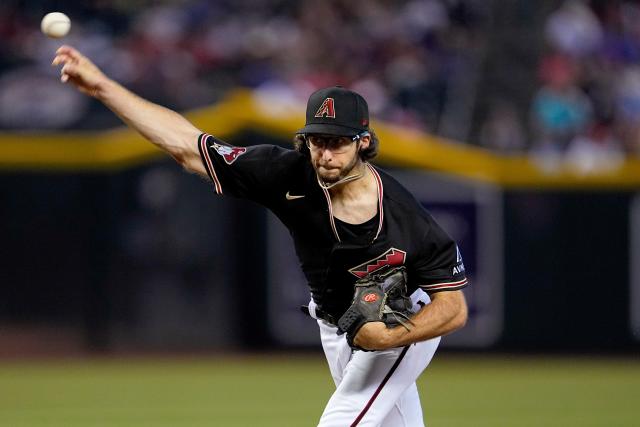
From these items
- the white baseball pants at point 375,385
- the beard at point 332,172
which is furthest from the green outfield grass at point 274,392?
the beard at point 332,172

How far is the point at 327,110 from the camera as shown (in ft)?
17.0

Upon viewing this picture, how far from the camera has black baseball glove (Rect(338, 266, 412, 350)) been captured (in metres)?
5.15

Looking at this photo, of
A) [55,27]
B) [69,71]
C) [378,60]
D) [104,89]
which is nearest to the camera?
[55,27]

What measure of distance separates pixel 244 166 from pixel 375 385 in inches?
45.2

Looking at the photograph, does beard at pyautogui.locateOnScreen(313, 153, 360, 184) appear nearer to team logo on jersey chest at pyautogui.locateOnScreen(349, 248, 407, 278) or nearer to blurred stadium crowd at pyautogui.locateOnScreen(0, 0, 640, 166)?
team logo on jersey chest at pyautogui.locateOnScreen(349, 248, 407, 278)

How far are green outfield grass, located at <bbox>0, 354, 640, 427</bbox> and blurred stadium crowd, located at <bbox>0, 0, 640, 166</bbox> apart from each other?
2.73 meters

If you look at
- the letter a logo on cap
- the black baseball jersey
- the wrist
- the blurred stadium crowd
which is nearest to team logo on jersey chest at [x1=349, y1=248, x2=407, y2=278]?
the black baseball jersey

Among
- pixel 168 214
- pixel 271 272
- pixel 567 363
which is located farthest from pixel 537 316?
pixel 168 214

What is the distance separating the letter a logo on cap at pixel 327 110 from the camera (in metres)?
5.17

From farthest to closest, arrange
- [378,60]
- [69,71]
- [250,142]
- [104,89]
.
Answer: [378,60], [250,142], [104,89], [69,71]

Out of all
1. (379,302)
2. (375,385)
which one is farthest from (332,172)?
(375,385)

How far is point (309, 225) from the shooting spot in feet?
17.7

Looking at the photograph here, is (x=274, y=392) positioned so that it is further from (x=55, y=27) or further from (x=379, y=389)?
(x=55, y=27)

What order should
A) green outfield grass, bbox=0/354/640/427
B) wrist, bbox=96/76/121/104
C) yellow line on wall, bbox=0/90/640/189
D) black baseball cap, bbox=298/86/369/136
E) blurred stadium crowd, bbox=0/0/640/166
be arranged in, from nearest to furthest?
black baseball cap, bbox=298/86/369/136 → wrist, bbox=96/76/121/104 → green outfield grass, bbox=0/354/640/427 → yellow line on wall, bbox=0/90/640/189 → blurred stadium crowd, bbox=0/0/640/166
